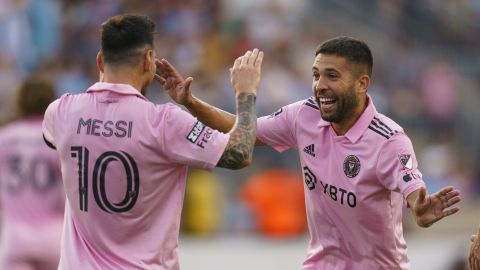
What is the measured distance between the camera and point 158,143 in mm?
6551

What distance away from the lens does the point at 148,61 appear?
22.0 feet

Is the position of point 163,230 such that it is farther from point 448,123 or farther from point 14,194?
point 448,123

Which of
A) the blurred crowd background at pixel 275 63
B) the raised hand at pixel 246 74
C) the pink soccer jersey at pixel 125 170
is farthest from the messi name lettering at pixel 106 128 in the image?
the blurred crowd background at pixel 275 63

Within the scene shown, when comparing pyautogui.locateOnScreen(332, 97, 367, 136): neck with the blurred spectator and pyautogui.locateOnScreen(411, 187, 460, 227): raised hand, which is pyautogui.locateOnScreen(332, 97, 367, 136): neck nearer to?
pyautogui.locateOnScreen(411, 187, 460, 227): raised hand

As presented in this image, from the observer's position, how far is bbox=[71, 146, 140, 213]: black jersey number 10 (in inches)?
260

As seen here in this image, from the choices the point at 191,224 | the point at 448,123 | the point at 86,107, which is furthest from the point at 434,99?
the point at 86,107

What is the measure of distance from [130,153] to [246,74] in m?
0.78

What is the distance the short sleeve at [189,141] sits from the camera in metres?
6.54

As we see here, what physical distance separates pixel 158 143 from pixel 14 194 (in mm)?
3394

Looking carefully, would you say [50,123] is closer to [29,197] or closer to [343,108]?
[343,108]

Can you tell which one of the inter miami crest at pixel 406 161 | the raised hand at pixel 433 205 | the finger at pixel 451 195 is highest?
the inter miami crest at pixel 406 161

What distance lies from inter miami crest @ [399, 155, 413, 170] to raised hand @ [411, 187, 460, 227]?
33 cm

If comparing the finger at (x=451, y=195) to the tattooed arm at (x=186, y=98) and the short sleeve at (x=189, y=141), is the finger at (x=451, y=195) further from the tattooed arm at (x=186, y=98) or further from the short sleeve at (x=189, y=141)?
the tattooed arm at (x=186, y=98)

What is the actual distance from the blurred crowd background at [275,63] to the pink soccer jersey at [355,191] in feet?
24.1
